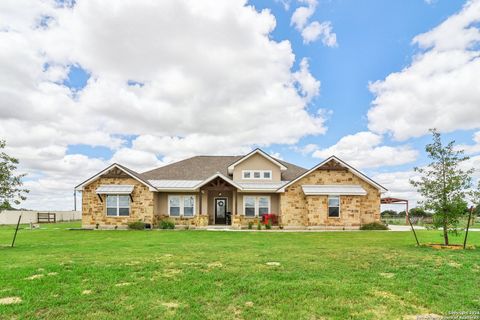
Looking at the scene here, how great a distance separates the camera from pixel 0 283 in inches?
291

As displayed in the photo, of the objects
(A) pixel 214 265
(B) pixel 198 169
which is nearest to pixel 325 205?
(B) pixel 198 169

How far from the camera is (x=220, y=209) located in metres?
28.7

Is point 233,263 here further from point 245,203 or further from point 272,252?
point 245,203

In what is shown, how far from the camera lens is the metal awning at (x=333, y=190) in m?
25.0

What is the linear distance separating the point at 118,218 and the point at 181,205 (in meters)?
4.86

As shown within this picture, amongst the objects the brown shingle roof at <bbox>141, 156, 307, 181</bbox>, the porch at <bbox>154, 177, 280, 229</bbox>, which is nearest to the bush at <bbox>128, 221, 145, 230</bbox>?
the porch at <bbox>154, 177, 280, 229</bbox>

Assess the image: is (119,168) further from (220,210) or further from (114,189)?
(220,210)

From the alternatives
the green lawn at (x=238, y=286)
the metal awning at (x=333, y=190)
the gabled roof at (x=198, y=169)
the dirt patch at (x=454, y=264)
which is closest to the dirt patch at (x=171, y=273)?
the green lawn at (x=238, y=286)

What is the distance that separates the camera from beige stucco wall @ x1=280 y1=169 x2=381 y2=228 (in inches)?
993

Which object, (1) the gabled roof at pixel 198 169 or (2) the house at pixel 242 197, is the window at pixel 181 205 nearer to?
(2) the house at pixel 242 197

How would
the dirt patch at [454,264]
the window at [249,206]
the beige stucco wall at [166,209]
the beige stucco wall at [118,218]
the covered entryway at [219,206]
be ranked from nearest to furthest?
the dirt patch at [454,264] → the beige stucco wall at [118,218] → the beige stucco wall at [166,209] → the window at [249,206] → the covered entryway at [219,206]

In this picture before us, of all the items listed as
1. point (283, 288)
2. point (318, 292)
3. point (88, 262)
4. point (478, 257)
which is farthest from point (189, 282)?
point (478, 257)

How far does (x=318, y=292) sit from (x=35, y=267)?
24.1ft

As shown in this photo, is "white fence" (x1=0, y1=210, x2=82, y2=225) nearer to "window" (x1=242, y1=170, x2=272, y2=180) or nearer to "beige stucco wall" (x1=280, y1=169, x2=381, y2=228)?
"window" (x1=242, y1=170, x2=272, y2=180)
